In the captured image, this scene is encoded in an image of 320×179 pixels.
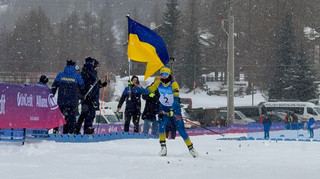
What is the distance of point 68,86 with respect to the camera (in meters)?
11.4

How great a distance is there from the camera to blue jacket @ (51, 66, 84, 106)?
37.4 ft

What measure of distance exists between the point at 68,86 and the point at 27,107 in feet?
6.78

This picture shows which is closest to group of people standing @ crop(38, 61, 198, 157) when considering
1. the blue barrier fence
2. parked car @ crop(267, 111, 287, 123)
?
the blue barrier fence

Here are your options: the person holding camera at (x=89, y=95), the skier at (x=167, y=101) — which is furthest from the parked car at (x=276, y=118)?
the skier at (x=167, y=101)

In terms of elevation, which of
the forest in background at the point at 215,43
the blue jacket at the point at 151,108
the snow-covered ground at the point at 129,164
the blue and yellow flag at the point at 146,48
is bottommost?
the snow-covered ground at the point at 129,164

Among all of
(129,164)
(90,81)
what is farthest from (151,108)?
(129,164)

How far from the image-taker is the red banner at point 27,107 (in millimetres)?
9219

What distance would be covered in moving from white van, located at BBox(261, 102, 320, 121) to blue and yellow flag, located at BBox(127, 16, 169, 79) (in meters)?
27.7

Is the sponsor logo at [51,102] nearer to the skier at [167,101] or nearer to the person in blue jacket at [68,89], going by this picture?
the person in blue jacket at [68,89]

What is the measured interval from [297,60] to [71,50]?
158ft

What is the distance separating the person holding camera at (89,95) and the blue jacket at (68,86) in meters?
0.42

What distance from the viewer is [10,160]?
25.3ft

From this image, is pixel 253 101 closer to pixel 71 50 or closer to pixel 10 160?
pixel 71 50

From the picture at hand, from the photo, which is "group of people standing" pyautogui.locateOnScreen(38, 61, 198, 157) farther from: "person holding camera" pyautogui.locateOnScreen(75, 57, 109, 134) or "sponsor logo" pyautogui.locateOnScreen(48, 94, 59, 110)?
"sponsor logo" pyautogui.locateOnScreen(48, 94, 59, 110)
